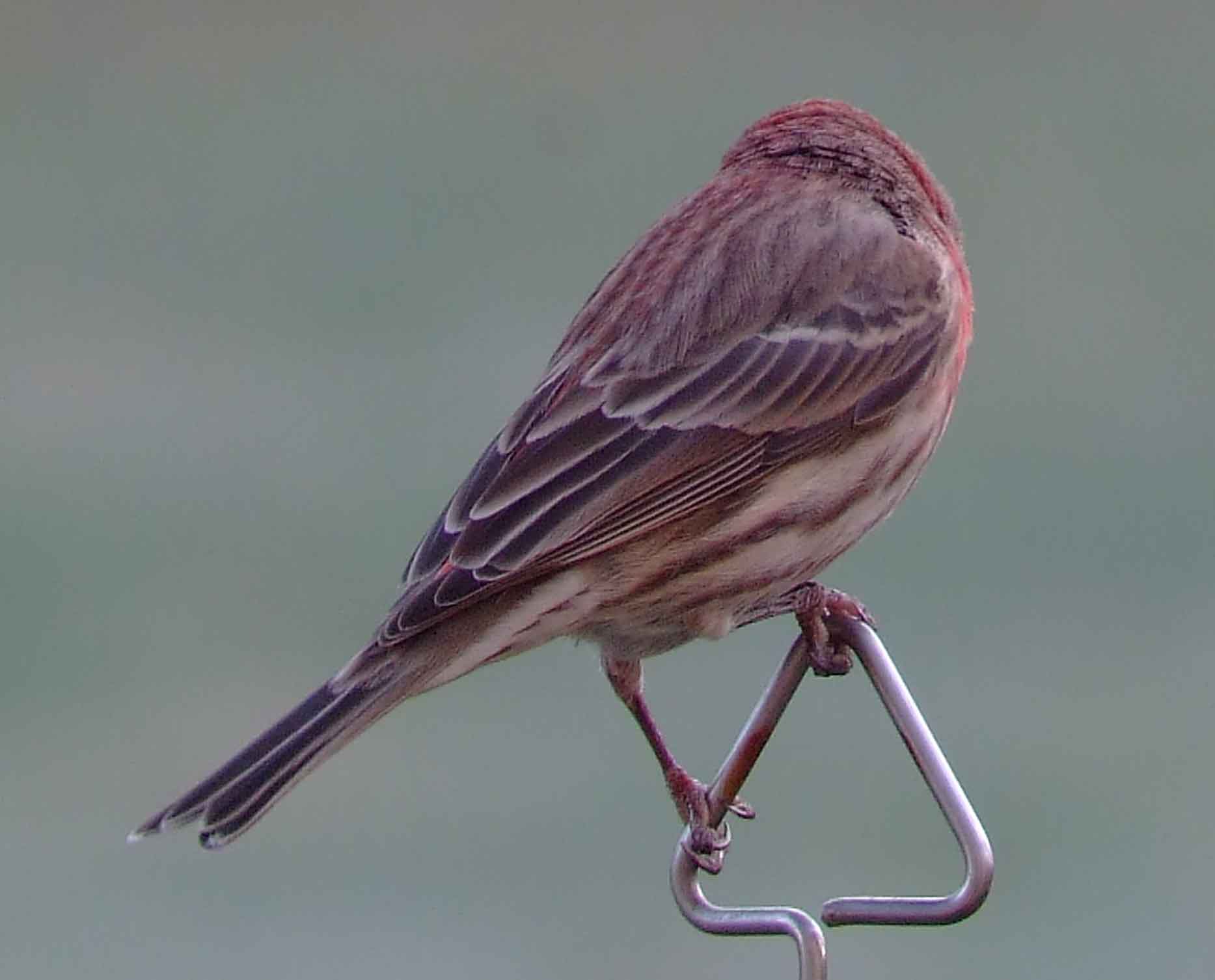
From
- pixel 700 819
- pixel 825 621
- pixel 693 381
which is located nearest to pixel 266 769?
pixel 700 819

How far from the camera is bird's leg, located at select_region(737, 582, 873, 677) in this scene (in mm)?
4281

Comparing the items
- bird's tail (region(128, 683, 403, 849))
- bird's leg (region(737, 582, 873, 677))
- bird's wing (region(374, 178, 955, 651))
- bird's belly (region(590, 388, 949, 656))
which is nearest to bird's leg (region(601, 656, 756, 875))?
bird's belly (region(590, 388, 949, 656))

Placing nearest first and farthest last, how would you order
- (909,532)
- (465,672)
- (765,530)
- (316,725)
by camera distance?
(316,725), (465,672), (765,530), (909,532)

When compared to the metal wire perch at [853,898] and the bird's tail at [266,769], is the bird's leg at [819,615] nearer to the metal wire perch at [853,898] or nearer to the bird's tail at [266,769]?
the metal wire perch at [853,898]

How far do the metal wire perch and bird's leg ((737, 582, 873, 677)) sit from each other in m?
0.12

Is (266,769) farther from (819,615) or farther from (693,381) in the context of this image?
(693,381)

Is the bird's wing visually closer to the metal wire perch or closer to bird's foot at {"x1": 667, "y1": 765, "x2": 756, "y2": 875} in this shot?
bird's foot at {"x1": 667, "y1": 765, "x2": 756, "y2": 875}

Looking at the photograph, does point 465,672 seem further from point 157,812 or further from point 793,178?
point 793,178

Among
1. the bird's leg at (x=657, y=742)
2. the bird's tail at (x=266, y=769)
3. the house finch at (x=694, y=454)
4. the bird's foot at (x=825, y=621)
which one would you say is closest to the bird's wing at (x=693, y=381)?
the house finch at (x=694, y=454)

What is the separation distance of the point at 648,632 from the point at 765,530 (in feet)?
1.16

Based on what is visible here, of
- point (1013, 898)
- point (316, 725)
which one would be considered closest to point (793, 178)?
point (316, 725)

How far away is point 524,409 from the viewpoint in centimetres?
531

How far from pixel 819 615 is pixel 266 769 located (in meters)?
1.07

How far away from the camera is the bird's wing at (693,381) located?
493cm
